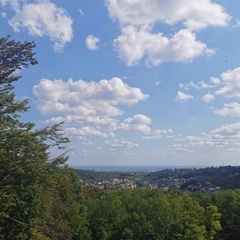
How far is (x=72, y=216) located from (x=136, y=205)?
26.1 feet

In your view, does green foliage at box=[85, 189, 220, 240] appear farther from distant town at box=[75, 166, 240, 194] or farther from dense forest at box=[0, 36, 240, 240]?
distant town at box=[75, 166, 240, 194]

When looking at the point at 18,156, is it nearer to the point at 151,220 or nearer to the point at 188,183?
the point at 151,220

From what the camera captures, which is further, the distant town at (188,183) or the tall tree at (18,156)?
the distant town at (188,183)

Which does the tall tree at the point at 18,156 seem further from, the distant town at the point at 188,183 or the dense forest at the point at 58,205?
the distant town at the point at 188,183

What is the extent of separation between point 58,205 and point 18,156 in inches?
505

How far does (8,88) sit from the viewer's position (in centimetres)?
1596

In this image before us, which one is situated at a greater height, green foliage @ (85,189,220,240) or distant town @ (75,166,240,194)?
distant town @ (75,166,240,194)

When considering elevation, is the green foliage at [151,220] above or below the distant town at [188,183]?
below

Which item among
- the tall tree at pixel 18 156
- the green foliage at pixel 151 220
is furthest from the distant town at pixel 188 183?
the tall tree at pixel 18 156

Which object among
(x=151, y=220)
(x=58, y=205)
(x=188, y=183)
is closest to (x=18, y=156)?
(x=58, y=205)

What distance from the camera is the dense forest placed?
15.4 m

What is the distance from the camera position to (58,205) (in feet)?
90.3

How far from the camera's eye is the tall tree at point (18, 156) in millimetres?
14836

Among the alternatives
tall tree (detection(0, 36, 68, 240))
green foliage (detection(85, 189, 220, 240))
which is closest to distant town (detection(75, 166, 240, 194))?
green foliage (detection(85, 189, 220, 240))
